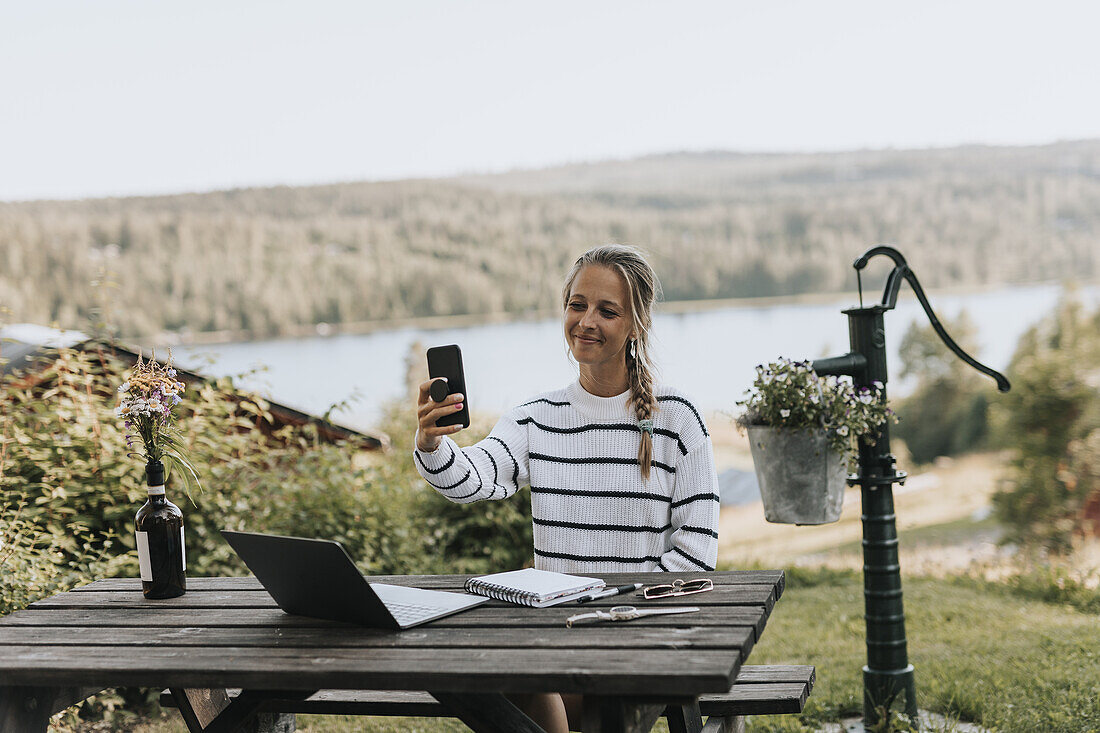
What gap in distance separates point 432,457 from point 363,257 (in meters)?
13.8

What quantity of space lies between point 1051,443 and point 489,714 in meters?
6.07

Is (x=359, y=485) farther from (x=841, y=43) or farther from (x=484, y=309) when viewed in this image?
(x=841, y=43)

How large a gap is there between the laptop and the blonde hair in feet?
2.23

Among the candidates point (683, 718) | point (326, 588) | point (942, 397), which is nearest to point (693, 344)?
point (942, 397)

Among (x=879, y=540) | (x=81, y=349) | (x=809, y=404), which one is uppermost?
(x=81, y=349)

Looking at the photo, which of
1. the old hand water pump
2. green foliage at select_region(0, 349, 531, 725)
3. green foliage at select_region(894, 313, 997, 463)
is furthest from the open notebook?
green foliage at select_region(894, 313, 997, 463)

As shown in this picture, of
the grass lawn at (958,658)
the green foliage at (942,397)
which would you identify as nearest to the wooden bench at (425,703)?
the grass lawn at (958,658)

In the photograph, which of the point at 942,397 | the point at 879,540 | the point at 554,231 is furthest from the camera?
the point at 554,231

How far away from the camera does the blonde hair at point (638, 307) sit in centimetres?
235

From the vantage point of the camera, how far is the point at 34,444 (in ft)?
12.4

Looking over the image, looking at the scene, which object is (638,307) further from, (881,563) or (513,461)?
(881,563)

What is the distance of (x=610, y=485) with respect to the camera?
2.34m

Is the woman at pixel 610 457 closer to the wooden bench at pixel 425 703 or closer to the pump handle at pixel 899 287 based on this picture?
the wooden bench at pixel 425 703

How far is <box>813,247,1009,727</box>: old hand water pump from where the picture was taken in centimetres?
296
